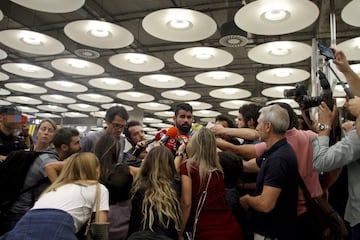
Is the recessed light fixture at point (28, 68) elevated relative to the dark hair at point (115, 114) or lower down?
elevated

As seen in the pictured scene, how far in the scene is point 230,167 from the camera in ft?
7.50

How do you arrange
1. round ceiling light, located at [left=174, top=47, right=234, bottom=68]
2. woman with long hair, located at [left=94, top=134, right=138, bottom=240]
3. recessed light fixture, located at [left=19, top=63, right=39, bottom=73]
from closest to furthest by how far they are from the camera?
woman with long hair, located at [left=94, top=134, right=138, bottom=240] → round ceiling light, located at [left=174, top=47, right=234, bottom=68] → recessed light fixture, located at [left=19, top=63, right=39, bottom=73]

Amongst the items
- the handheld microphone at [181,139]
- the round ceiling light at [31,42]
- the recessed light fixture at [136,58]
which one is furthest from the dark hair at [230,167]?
the round ceiling light at [31,42]

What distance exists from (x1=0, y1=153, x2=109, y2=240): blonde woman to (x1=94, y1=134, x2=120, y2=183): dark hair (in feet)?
0.55

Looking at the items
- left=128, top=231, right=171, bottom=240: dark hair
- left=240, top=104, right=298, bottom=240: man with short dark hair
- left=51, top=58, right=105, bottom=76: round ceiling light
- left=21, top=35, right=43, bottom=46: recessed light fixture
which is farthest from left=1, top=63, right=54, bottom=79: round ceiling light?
left=240, top=104, right=298, bottom=240: man with short dark hair

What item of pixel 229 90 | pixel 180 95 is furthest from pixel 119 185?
pixel 180 95

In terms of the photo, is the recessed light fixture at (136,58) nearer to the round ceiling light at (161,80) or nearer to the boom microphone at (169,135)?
the round ceiling light at (161,80)

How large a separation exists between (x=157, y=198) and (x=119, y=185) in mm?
288

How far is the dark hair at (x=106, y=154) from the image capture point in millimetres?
2291

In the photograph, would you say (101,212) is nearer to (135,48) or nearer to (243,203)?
(243,203)

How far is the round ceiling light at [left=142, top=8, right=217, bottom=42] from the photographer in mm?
3576

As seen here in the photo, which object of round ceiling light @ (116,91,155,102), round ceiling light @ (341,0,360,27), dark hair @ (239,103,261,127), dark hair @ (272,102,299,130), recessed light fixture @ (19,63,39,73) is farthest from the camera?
round ceiling light @ (116,91,155,102)

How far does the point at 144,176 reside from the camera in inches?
84.1

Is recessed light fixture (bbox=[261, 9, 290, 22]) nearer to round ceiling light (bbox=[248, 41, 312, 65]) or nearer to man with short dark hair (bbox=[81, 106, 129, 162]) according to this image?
round ceiling light (bbox=[248, 41, 312, 65])
